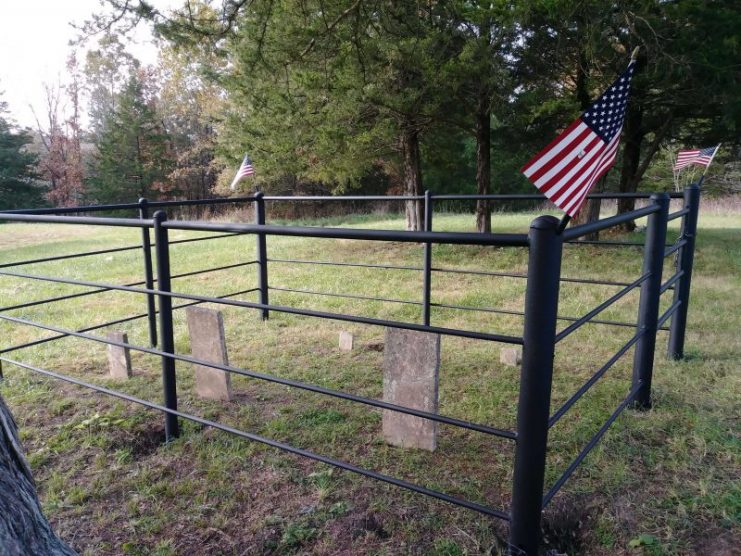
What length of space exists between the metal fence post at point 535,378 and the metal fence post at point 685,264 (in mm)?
2285

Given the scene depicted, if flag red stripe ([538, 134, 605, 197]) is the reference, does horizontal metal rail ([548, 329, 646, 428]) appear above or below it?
below

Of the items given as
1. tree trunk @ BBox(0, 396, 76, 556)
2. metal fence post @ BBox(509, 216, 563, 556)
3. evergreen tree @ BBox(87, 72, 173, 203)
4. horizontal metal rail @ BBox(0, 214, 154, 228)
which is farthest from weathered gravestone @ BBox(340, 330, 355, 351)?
evergreen tree @ BBox(87, 72, 173, 203)

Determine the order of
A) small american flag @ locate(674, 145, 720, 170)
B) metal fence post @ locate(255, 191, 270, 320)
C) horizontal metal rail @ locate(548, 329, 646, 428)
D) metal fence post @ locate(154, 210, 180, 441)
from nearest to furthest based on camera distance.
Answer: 1. horizontal metal rail @ locate(548, 329, 646, 428)
2. metal fence post @ locate(154, 210, 180, 441)
3. metal fence post @ locate(255, 191, 270, 320)
4. small american flag @ locate(674, 145, 720, 170)

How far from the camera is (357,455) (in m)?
2.39

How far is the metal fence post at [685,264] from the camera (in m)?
3.14

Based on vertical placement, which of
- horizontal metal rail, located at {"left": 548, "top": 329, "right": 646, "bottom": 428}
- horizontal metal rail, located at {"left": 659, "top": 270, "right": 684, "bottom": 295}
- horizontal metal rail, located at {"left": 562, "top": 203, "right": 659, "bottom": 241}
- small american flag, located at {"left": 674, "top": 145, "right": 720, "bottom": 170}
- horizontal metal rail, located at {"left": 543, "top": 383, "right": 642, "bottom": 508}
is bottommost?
horizontal metal rail, located at {"left": 543, "top": 383, "right": 642, "bottom": 508}

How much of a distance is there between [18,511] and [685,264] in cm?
348

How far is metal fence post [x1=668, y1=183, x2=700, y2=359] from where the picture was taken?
Answer: 3145 mm

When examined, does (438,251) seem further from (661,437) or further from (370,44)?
(661,437)

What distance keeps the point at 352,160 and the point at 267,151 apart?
1.86 m

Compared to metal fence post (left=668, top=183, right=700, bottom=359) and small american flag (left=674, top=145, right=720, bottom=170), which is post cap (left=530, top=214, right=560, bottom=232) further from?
small american flag (left=674, top=145, right=720, bottom=170)

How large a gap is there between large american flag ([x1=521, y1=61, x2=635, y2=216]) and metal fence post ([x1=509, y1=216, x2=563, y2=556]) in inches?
7.6

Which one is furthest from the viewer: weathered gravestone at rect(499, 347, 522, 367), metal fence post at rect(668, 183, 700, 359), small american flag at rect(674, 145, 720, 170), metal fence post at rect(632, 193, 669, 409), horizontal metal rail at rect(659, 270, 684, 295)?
small american flag at rect(674, 145, 720, 170)

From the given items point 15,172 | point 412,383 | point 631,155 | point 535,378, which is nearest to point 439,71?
point 631,155
